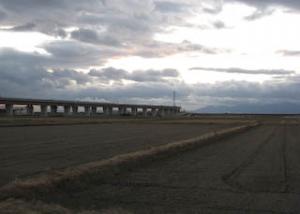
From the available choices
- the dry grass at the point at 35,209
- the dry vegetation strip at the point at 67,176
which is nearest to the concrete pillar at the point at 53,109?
the dry vegetation strip at the point at 67,176

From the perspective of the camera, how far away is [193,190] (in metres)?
16.6

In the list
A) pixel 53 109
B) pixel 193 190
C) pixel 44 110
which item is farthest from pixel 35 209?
pixel 53 109

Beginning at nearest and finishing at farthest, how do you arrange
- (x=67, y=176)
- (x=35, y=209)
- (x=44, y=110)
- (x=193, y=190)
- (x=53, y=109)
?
1. (x=35, y=209)
2. (x=193, y=190)
3. (x=67, y=176)
4. (x=44, y=110)
5. (x=53, y=109)

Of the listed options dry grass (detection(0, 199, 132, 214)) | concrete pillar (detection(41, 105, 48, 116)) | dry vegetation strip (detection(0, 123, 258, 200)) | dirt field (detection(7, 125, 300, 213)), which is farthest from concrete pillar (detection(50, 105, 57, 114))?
dry grass (detection(0, 199, 132, 214))

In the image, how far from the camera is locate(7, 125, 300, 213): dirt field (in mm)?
13758

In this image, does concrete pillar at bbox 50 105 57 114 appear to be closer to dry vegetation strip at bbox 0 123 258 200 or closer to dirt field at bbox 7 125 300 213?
dry vegetation strip at bbox 0 123 258 200

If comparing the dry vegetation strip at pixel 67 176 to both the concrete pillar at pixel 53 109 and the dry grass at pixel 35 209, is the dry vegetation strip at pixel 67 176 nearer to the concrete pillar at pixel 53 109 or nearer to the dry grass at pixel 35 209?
the dry grass at pixel 35 209

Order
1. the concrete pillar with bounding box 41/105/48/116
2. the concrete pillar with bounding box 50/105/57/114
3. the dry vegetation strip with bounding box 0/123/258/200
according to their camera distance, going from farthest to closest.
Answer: the concrete pillar with bounding box 50/105/57/114 → the concrete pillar with bounding box 41/105/48/116 → the dry vegetation strip with bounding box 0/123/258/200

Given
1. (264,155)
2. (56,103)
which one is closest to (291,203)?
(264,155)

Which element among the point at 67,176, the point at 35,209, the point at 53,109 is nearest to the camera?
the point at 35,209

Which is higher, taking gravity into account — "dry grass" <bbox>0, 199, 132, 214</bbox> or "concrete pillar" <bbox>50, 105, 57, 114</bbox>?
"concrete pillar" <bbox>50, 105, 57, 114</bbox>

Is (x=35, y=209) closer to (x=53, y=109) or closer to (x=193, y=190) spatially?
(x=193, y=190)

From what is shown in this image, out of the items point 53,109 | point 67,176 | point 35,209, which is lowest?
point 35,209

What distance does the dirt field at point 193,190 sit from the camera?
13758 mm
